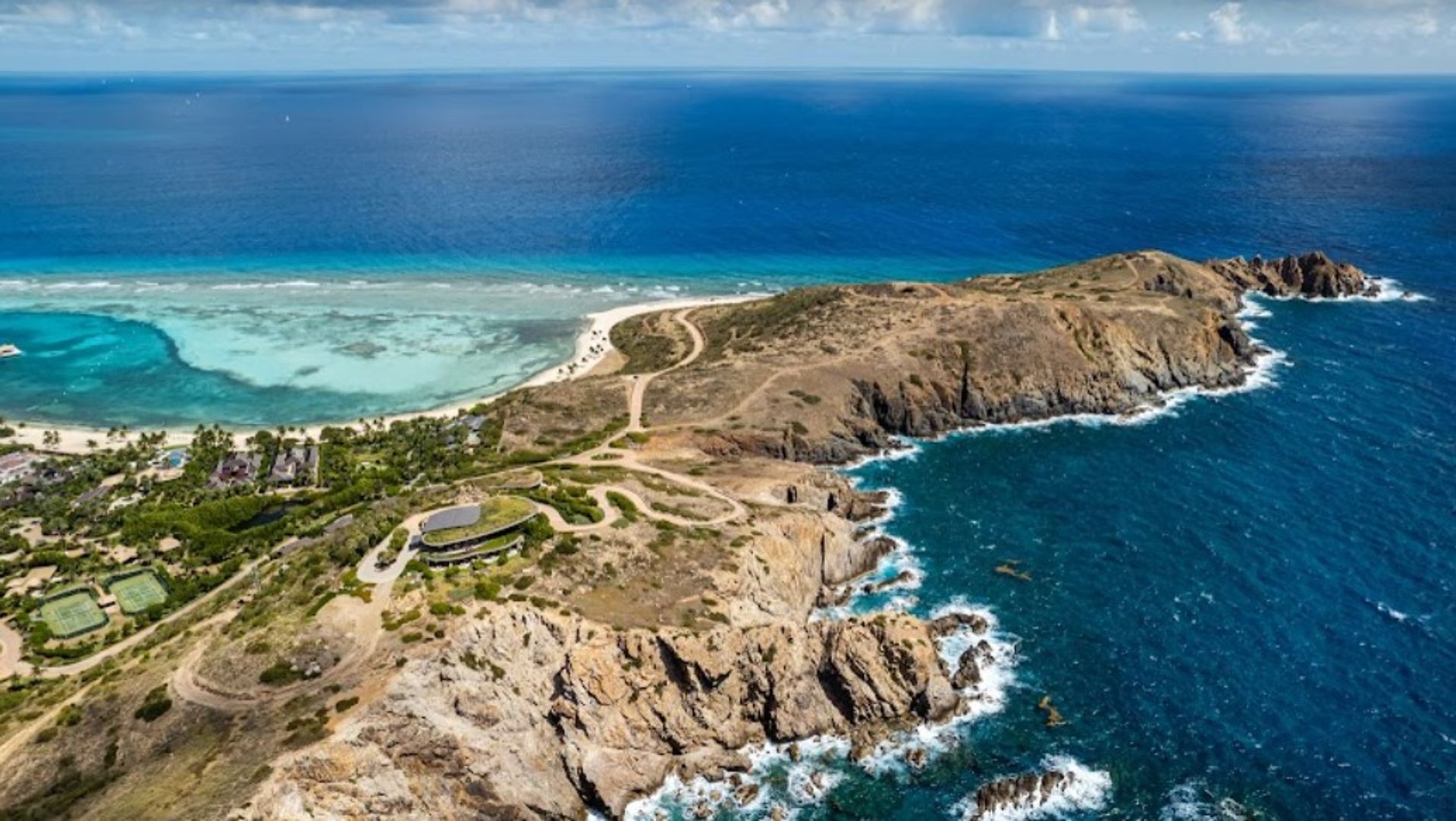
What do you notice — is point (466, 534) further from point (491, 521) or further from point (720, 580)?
→ point (720, 580)

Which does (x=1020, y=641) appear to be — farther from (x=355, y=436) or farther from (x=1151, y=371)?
(x=355, y=436)

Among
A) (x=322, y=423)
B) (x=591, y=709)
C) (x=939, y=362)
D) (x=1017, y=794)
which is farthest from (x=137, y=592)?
(x=939, y=362)

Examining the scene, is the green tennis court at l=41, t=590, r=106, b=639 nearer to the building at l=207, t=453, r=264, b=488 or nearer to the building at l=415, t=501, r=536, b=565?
the building at l=207, t=453, r=264, b=488

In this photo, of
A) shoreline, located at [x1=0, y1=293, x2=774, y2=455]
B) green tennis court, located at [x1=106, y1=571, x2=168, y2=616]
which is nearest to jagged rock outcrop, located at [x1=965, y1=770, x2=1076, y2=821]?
green tennis court, located at [x1=106, y1=571, x2=168, y2=616]

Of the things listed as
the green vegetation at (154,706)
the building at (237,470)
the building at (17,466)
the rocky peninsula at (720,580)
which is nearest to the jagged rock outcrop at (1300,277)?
the rocky peninsula at (720,580)

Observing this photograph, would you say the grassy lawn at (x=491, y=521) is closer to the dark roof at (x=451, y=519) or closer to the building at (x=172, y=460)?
the dark roof at (x=451, y=519)

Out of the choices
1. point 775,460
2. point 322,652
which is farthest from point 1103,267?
point 322,652
